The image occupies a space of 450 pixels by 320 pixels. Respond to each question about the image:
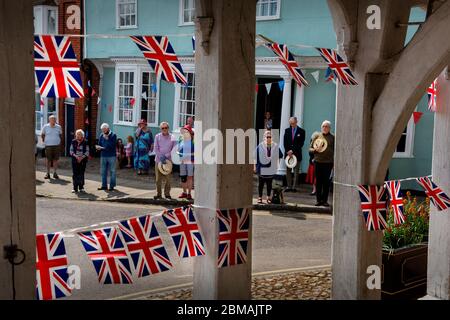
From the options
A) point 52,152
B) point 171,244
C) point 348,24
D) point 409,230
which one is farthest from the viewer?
point 52,152

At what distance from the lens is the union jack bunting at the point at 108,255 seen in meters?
5.12

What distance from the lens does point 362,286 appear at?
6918mm

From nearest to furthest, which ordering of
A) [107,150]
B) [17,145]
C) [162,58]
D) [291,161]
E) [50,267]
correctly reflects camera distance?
[17,145] < [50,267] < [162,58] < [107,150] < [291,161]

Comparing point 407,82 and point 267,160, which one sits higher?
point 407,82

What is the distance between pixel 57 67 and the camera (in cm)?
441

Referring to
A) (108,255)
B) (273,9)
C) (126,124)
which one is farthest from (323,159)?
(108,255)

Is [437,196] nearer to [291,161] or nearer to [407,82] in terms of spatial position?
[407,82]

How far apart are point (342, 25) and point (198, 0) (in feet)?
7.09

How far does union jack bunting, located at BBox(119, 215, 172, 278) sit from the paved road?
8.80 feet

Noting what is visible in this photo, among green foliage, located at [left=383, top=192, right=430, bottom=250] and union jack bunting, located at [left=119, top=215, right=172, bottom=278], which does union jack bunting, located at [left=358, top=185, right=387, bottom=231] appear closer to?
green foliage, located at [left=383, top=192, right=430, bottom=250]

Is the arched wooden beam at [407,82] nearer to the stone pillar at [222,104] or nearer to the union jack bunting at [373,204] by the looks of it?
the union jack bunting at [373,204]

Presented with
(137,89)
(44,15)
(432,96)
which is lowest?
(432,96)

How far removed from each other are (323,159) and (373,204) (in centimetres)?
789

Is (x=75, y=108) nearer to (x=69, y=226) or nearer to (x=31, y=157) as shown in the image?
(x=69, y=226)
